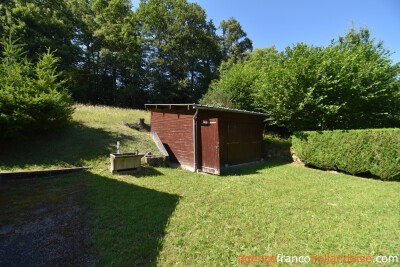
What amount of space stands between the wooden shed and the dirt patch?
444 cm

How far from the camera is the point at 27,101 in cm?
838

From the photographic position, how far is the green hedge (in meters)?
7.20

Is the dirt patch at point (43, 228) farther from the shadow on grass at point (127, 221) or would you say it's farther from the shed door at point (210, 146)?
the shed door at point (210, 146)

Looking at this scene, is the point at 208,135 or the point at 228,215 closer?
the point at 228,215

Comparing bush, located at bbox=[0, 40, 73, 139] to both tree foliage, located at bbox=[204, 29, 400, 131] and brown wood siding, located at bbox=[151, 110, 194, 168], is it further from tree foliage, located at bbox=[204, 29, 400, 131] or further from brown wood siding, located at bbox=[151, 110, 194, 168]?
tree foliage, located at bbox=[204, 29, 400, 131]

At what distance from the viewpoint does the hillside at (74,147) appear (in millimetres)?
7812

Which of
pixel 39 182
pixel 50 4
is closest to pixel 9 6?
pixel 50 4

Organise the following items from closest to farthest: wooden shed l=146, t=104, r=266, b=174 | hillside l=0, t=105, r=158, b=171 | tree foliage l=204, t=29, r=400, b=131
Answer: hillside l=0, t=105, r=158, b=171 → wooden shed l=146, t=104, r=266, b=174 → tree foliage l=204, t=29, r=400, b=131

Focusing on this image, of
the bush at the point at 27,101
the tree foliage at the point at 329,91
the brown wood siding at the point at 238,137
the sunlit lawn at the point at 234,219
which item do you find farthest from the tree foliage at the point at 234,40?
the sunlit lawn at the point at 234,219

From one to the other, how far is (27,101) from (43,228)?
6.92 meters

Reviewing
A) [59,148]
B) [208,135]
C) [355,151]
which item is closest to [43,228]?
[208,135]

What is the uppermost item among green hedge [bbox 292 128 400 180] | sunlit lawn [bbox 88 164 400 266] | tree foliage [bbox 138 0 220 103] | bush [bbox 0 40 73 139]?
tree foliage [bbox 138 0 220 103]

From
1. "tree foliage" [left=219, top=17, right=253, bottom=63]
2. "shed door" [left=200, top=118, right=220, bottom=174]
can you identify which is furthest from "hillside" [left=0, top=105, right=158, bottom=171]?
"tree foliage" [left=219, top=17, right=253, bottom=63]

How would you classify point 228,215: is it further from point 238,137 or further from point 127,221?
point 238,137
